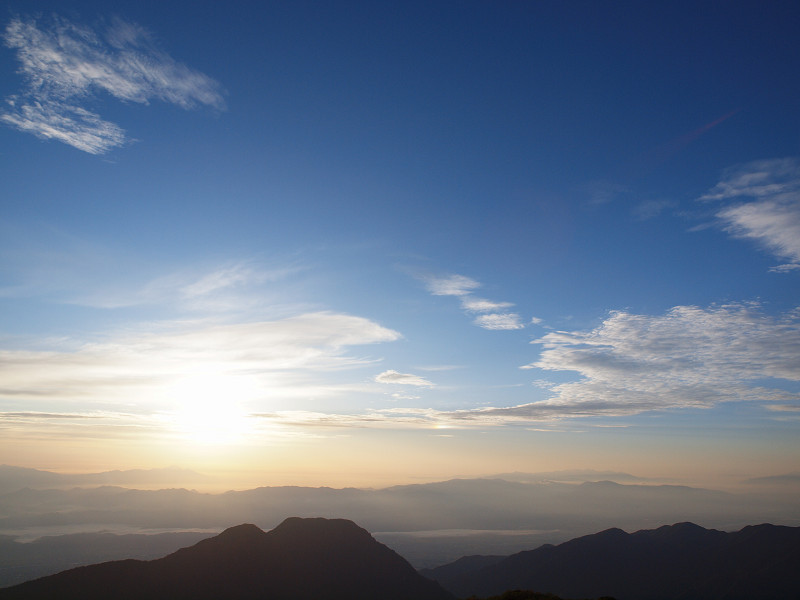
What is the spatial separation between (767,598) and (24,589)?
27523 cm

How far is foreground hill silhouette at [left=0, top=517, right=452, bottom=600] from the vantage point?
11869 cm

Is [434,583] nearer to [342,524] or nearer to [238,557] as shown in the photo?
[342,524]

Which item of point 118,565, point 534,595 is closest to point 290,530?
point 118,565

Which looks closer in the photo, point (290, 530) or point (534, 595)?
point (534, 595)

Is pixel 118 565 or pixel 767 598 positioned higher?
pixel 118 565

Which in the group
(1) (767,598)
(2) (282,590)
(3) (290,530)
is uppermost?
(3) (290,530)

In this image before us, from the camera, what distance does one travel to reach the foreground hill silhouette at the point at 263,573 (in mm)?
118688

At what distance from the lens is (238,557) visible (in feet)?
443

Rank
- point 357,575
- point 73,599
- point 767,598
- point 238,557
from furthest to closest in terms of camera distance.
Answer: point 767,598, point 357,575, point 238,557, point 73,599

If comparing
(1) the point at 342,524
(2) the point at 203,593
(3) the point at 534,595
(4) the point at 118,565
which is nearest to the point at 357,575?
(1) the point at 342,524

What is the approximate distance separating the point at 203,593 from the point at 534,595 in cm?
8939

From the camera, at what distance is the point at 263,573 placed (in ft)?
438

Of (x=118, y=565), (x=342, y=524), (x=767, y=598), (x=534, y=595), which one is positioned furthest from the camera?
(x=767, y=598)

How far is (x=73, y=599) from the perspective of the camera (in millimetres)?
113875
